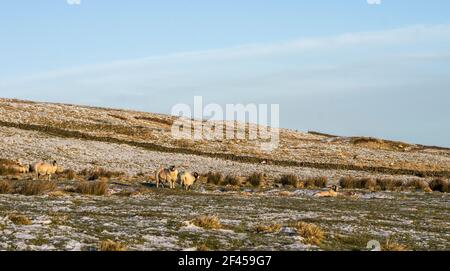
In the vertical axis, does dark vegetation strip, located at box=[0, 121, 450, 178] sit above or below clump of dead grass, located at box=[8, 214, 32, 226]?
below

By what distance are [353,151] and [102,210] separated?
70794mm

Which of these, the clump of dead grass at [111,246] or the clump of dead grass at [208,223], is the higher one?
the clump of dead grass at [111,246]

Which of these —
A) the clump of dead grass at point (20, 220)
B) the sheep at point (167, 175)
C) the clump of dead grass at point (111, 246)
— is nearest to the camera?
the clump of dead grass at point (111, 246)

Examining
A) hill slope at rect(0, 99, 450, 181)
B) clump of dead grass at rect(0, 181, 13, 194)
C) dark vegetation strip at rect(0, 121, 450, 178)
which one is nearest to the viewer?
clump of dead grass at rect(0, 181, 13, 194)

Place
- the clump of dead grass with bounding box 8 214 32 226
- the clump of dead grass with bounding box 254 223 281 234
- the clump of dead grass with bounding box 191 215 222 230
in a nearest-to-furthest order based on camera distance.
Result: 1. the clump of dead grass with bounding box 8 214 32 226
2. the clump of dead grass with bounding box 254 223 281 234
3. the clump of dead grass with bounding box 191 215 222 230

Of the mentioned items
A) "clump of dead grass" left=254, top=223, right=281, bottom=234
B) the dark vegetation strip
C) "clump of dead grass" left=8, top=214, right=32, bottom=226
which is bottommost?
the dark vegetation strip

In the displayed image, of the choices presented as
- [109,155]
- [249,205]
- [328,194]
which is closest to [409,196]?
[328,194]

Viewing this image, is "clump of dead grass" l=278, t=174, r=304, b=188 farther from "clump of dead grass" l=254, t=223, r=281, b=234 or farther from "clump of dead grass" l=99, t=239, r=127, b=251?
"clump of dead grass" l=99, t=239, r=127, b=251

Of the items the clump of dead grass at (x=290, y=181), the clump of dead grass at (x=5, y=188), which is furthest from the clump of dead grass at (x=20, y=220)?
the clump of dead grass at (x=290, y=181)

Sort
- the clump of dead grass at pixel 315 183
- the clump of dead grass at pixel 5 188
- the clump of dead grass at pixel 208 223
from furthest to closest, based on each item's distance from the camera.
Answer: the clump of dead grass at pixel 315 183, the clump of dead grass at pixel 5 188, the clump of dead grass at pixel 208 223

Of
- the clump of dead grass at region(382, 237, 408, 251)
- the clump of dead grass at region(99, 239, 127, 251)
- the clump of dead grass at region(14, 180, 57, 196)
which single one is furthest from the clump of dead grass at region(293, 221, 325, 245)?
the clump of dead grass at region(14, 180, 57, 196)

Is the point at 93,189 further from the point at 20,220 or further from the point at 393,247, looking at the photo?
the point at 393,247

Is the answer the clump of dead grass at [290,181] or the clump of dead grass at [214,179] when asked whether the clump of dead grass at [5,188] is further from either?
the clump of dead grass at [290,181]
